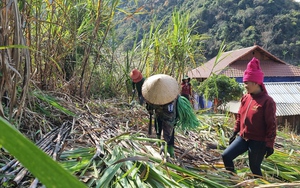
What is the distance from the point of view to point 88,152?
1.93 m

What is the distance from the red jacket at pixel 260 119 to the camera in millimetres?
2355

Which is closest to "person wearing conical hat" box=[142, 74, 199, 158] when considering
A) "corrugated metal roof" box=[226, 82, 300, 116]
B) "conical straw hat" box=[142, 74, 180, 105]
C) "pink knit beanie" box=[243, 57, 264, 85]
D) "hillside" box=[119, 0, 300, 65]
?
"conical straw hat" box=[142, 74, 180, 105]

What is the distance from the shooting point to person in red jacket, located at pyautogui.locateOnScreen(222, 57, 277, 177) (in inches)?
93.1

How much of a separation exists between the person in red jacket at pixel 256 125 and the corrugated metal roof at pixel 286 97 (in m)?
10.5

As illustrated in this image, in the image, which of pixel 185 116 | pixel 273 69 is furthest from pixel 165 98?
pixel 273 69

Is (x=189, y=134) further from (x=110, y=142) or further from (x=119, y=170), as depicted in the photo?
(x=119, y=170)

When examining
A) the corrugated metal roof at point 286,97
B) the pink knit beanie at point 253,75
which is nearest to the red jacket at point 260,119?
the pink knit beanie at point 253,75

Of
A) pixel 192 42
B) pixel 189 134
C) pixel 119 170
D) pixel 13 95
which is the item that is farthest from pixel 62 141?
pixel 192 42

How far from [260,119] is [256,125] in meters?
0.06

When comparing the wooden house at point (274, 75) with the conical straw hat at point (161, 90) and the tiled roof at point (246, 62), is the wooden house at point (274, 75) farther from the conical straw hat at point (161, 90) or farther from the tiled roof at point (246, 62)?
the conical straw hat at point (161, 90)

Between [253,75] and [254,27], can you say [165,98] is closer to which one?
[253,75]

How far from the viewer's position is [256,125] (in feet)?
8.02

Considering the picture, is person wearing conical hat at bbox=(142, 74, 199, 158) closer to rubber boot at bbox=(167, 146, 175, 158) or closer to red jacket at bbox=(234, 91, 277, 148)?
rubber boot at bbox=(167, 146, 175, 158)

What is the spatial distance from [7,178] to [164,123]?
159cm
